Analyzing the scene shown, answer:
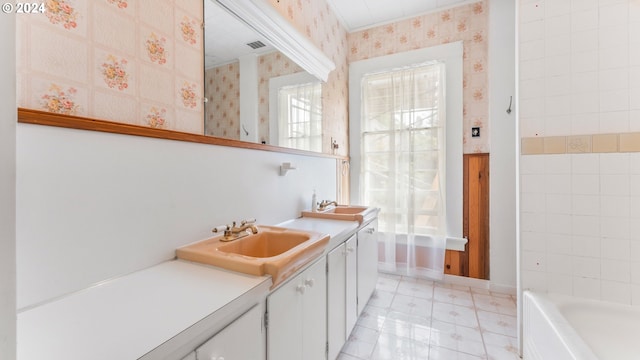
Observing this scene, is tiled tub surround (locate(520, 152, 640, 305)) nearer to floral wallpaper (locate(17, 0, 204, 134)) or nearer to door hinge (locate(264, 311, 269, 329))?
door hinge (locate(264, 311, 269, 329))

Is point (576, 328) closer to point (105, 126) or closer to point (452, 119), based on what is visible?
point (452, 119)

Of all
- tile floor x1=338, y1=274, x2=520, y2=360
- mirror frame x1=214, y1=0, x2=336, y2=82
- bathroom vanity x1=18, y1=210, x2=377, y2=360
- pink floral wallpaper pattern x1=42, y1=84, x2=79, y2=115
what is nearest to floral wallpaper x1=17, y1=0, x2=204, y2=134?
pink floral wallpaper pattern x1=42, y1=84, x2=79, y2=115

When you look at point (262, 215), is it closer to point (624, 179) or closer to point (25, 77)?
A: point (25, 77)

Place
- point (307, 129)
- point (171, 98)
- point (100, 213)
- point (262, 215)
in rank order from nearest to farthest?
point (100, 213) → point (171, 98) → point (262, 215) → point (307, 129)

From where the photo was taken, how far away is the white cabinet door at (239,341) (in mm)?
663

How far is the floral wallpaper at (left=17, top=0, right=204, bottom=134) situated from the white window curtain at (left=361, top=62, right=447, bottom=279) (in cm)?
213

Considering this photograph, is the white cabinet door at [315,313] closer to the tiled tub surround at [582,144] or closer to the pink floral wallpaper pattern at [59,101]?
the pink floral wallpaper pattern at [59,101]

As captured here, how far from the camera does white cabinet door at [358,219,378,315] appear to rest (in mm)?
1929

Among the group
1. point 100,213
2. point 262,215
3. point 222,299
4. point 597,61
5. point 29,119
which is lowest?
point 222,299

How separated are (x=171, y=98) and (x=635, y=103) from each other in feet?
8.27

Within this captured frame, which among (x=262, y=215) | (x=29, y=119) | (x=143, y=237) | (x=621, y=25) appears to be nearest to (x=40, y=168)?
(x=29, y=119)

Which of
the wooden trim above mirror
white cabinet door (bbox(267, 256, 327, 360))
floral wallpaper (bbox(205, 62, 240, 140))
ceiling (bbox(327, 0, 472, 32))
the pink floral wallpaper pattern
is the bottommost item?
white cabinet door (bbox(267, 256, 327, 360))

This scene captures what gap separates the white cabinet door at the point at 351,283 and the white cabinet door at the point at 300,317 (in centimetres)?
34

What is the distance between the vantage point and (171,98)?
1.13 meters
